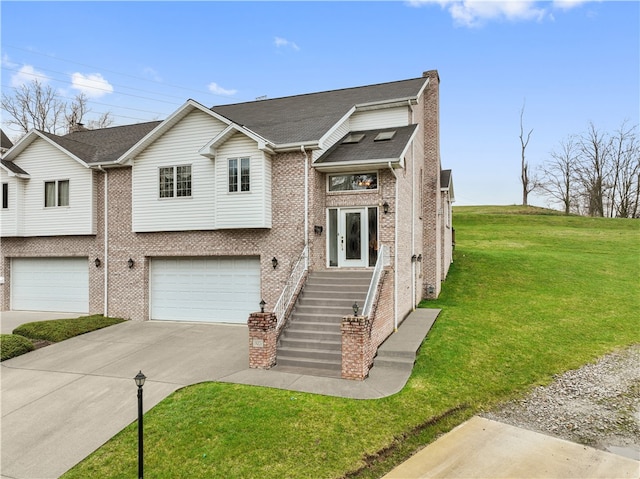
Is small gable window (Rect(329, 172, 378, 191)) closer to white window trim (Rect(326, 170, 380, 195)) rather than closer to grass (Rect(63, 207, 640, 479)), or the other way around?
white window trim (Rect(326, 170, 380, 195))

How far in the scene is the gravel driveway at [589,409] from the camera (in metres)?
6.31

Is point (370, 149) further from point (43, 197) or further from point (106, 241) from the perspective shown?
point (43, 197)

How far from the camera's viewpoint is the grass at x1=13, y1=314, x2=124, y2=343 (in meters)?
11.2

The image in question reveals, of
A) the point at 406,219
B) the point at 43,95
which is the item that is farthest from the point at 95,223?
the point at 43,95

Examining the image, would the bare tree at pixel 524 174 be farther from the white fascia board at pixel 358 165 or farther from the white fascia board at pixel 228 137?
the white fascia board at pixel 228 137

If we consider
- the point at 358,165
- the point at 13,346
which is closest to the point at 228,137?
the point at 358,165

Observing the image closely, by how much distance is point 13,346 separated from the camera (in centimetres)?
1014

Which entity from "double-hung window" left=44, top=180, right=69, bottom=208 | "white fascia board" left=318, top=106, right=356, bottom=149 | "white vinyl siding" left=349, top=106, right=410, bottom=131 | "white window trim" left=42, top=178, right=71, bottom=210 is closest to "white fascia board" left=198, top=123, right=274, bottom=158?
"white fascia board" left=318, top=106, right=356, bottom=149

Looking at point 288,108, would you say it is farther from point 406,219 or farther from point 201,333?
point 201,333

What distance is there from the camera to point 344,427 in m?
6.14

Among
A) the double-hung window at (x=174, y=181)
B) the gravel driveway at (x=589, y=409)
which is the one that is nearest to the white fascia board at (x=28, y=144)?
the double-hung window at (x=174, y=181)

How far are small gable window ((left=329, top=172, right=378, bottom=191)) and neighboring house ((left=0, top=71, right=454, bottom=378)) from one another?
0.11 feet

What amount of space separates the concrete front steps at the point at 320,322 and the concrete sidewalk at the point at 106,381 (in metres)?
0.54

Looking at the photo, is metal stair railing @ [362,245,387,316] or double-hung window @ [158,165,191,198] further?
double-hung window @ [158,165,191,198]
